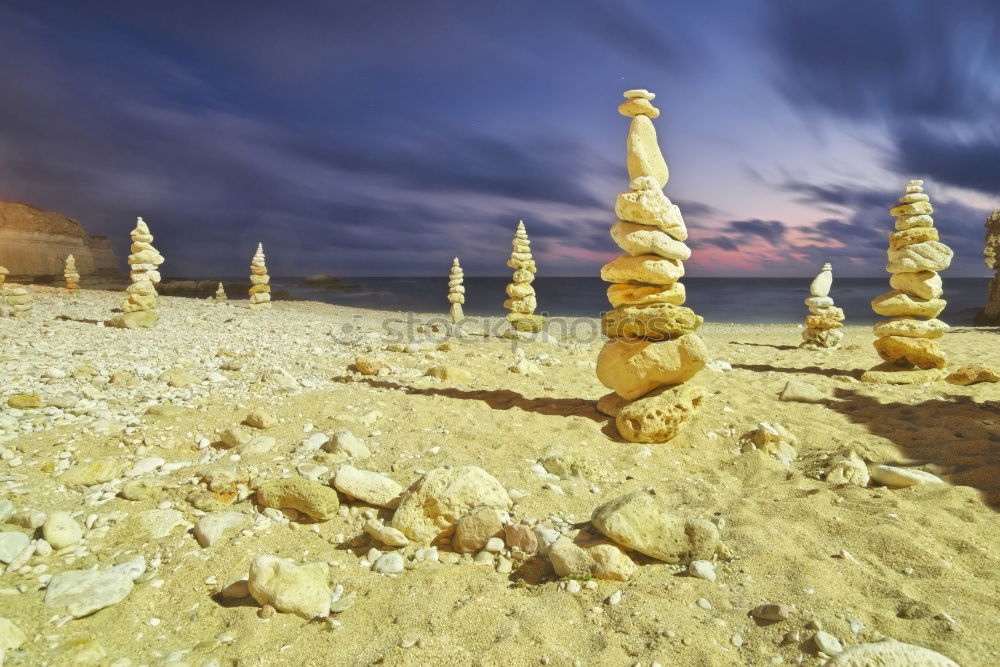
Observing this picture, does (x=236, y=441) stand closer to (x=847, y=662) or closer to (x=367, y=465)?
(x=367, y=465)

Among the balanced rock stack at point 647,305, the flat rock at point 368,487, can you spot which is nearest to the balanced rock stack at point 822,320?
the balanced rock stack at point 647,305

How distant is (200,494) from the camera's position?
13.0 ft

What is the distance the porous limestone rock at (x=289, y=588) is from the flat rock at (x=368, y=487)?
1.05 metres

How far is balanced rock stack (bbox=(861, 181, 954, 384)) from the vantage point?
9.40 metres

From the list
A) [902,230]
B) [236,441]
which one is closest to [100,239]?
[236,441]

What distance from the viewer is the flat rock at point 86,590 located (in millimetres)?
2768

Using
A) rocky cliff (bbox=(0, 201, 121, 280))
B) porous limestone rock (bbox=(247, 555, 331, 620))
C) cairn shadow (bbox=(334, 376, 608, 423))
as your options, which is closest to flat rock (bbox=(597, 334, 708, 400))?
cairn shadow (bbox=(334, 376, 608, 423))

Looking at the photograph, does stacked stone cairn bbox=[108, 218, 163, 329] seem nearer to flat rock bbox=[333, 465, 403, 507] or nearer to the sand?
the sand

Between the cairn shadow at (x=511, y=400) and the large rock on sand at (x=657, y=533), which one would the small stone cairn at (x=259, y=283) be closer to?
the cairn shadow at (x=511, y=400)

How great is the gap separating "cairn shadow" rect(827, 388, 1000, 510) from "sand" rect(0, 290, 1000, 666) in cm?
5

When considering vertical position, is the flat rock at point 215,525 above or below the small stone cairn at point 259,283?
below

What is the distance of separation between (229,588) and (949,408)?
964cm

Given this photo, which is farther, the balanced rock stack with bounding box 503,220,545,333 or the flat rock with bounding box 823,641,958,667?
the balanced rock stack with bounding box 503,220,545,333

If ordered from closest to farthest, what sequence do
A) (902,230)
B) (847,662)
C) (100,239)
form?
(847,662) < (902,230) < (100,239)
